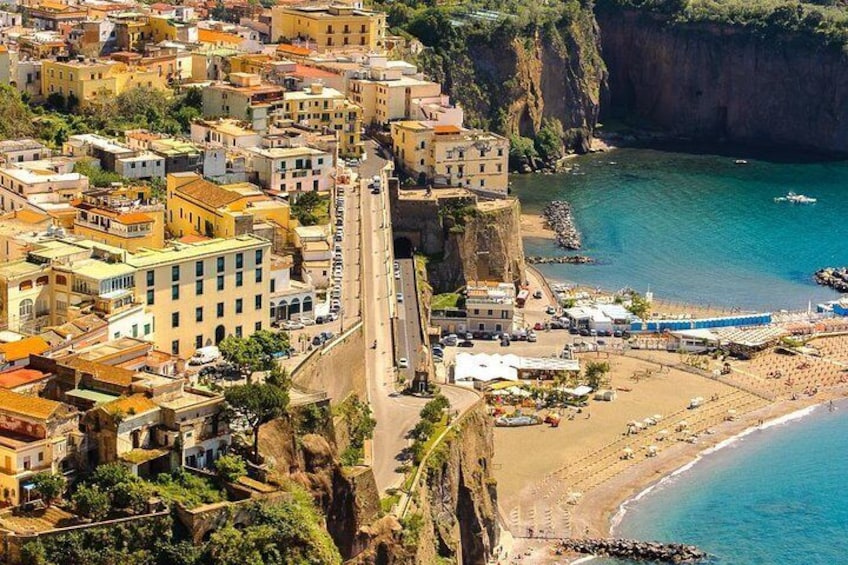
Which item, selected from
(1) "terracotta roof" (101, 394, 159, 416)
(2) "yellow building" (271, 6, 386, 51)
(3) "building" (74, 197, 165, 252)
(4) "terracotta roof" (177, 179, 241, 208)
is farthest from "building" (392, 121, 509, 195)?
(1) "terracotta roof" (101, 394, 159, 416)

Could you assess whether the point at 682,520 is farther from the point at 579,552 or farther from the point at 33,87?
the point at 33,87

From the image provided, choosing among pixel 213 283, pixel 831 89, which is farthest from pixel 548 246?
pixel 831 89

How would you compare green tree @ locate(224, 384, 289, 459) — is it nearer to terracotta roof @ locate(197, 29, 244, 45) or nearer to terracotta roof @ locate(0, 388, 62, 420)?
terracotta roof @ locate(0, 388, 62, 420)

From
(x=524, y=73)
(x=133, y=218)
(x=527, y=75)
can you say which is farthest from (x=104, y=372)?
(x=527, y=75)

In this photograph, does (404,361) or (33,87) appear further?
(33,87)

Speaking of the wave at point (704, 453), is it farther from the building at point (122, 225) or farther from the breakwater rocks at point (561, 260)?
the breakwater rocks at point (561, 260)

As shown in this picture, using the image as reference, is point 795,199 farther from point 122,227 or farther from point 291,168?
point 122,227

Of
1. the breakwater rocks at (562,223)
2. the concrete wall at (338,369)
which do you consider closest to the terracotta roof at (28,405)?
the concrete wall at (338,369)
